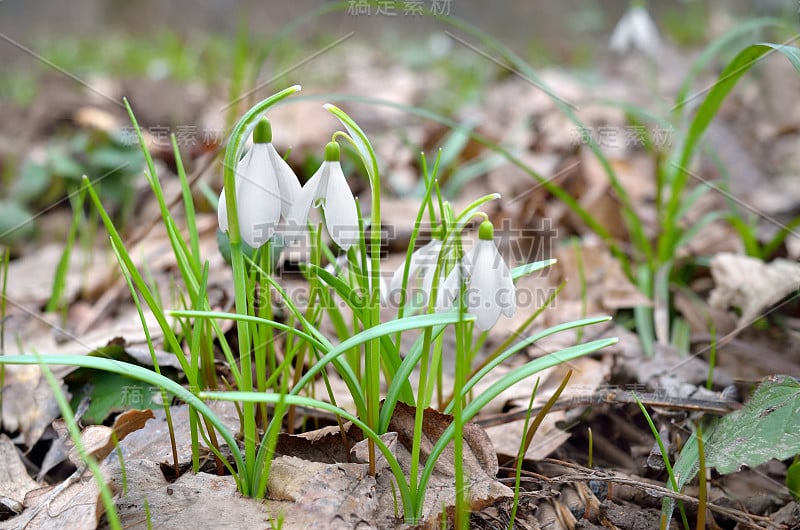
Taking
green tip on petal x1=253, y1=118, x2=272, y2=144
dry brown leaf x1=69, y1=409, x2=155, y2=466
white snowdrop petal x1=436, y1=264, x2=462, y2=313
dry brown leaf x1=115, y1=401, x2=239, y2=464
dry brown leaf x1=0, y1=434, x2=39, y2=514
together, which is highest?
green tip on petal x1=253, y1=118, x2=272, y2=144

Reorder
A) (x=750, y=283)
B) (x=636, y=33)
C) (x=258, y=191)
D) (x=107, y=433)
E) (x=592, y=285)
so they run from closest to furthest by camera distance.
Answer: (x=258, y=191) → (x=107, y=433) → (x=750, y=283) → (x=592, y=285) → (x=636, y=33)

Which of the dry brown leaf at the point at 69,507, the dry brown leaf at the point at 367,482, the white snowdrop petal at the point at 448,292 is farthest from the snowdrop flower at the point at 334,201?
the dry brown leaf at the point at 69,507

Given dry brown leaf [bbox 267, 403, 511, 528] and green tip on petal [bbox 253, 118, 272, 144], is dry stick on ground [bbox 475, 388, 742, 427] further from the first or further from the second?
green tip on petal [bbox 253, 118, 272, 144]

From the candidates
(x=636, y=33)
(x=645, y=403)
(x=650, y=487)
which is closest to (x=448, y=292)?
(x=650, y=487)

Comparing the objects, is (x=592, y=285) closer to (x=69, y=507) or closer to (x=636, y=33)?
(x=69, y=507)

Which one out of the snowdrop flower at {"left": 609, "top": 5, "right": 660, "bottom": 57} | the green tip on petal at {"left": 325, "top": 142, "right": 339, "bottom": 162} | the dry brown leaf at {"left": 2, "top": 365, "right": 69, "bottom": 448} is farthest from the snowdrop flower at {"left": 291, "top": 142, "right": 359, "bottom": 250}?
the snowdrop flower at {"left": 609, "top": 5, "right": 660, "bottom": 57}

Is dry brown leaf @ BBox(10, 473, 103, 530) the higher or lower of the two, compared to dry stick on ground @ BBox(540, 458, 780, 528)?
higher

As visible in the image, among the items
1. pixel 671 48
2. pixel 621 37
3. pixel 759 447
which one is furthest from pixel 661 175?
pixel 671 48
